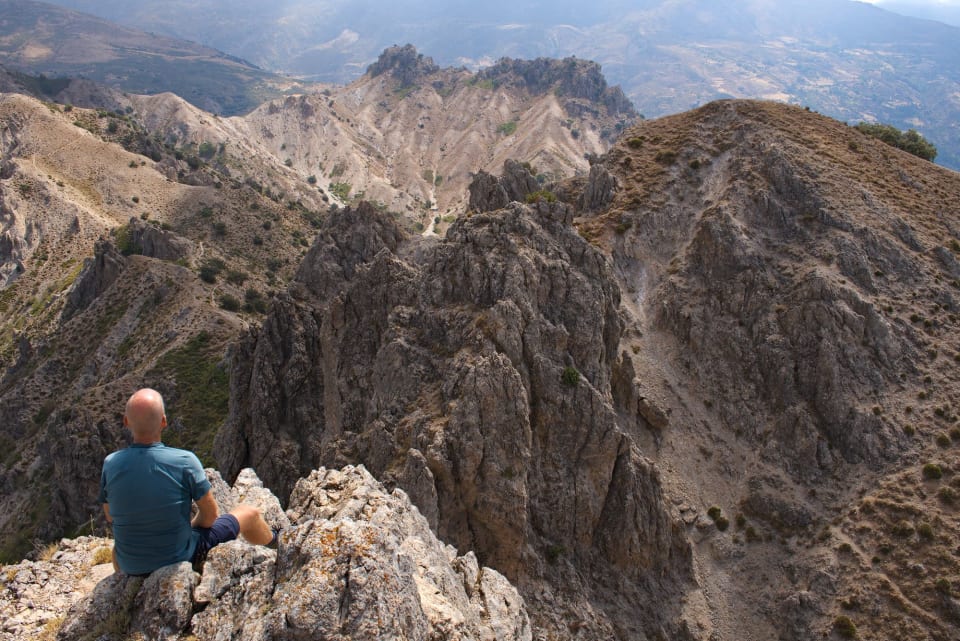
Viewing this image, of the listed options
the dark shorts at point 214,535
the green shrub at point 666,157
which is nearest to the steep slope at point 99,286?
the dark shorts at point 214,535

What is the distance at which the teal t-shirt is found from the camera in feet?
35.3

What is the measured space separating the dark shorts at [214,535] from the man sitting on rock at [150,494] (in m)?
0.36

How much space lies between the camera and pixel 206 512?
1216 cm

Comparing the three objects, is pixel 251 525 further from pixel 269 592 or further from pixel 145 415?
pixel 145 415

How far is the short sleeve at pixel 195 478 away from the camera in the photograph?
11203mm

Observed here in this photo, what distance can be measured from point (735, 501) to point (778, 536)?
4.51 meters

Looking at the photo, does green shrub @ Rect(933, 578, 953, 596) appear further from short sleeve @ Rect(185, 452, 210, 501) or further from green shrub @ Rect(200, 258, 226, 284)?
green shrub @ Rect(200, 258, 226, 284)

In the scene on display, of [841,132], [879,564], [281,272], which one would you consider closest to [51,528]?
[281,272]

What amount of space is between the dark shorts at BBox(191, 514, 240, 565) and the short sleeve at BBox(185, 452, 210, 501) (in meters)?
1.65

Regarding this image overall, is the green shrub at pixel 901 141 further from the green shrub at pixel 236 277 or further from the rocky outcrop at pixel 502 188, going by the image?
the green shrub at pixel 236 277

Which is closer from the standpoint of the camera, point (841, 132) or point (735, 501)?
point (735, 501)

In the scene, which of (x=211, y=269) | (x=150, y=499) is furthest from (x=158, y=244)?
(x=150, y=499)

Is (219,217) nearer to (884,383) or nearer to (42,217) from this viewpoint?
(42,217)

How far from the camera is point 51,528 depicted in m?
59.2
